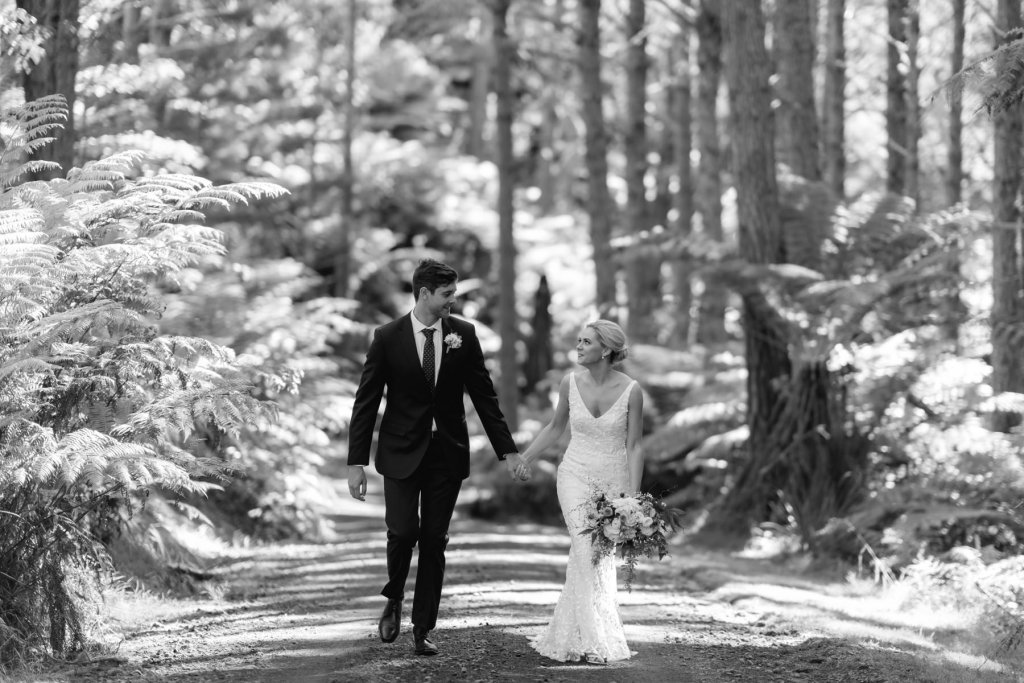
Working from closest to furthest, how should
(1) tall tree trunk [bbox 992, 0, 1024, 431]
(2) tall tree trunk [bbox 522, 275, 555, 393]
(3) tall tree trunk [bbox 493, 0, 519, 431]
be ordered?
(1) tall tree trunk [bbox 992, 0, 1024, 431]
(3) tall tree trunk [bbox 493, 0, 519, 431]
(2) tall tree trunk [bbox 522, 275, 555, 393]

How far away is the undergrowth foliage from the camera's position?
267 inches

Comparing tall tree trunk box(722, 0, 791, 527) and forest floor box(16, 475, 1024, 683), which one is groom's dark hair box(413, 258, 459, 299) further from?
tall tree trunk box(722, 0, 791, 527)

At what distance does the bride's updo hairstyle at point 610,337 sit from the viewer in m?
7.45

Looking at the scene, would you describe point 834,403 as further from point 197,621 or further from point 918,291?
point 197,621

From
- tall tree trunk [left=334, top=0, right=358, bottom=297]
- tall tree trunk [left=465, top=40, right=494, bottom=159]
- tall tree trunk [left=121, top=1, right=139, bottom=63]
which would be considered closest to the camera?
tall tree trunk [left=121, top=1, right=139, bottom=63]

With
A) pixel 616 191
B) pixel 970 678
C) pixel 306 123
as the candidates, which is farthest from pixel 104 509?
pixel 616 191

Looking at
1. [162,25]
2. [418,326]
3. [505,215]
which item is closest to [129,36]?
[162,25]

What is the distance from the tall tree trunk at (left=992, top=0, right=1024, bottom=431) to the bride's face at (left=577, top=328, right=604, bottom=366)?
5723 mm

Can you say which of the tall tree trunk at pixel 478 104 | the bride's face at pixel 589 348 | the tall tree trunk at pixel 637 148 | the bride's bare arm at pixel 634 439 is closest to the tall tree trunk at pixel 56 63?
the bride's face at pixel 589 348

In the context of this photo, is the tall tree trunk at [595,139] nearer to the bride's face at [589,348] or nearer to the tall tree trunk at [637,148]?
the tall tree trunk at [637,148]

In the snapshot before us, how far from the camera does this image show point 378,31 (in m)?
38.4

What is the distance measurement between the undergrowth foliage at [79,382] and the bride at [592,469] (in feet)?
6.20

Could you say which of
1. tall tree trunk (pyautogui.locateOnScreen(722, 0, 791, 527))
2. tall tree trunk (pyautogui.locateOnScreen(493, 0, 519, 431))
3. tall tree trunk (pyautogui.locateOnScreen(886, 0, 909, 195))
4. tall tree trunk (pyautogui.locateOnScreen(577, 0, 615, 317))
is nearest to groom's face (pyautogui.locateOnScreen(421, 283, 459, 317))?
tall tree trunk (pyautogui.locateOnScreen(722, 0, 791, 527))

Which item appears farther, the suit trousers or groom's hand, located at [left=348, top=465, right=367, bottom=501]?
the suit trousers
